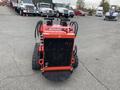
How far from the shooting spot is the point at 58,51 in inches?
146

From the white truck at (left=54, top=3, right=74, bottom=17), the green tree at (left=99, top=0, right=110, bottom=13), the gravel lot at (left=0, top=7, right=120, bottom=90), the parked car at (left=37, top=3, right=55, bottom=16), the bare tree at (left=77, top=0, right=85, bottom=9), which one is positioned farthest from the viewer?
the green tree at (left=99, top=0, right=110, bottom=13)

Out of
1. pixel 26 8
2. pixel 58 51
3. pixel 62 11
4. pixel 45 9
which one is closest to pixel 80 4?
pixel 62 11

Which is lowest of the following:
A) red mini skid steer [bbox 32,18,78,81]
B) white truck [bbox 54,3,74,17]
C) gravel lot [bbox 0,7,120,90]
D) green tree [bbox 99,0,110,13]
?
gravel lot [bbox 0,7,120,90]

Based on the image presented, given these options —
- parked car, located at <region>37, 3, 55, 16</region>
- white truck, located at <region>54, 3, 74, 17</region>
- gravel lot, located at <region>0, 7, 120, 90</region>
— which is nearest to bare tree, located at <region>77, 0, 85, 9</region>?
white truck, located at <region>54, 3, 74, 17</region>

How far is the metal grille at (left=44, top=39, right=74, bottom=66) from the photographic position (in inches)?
142

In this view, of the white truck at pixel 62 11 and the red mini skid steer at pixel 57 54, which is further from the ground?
the white truck at pixel 62 11

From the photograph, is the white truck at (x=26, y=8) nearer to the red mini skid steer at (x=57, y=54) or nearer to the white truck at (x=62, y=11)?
the white truck at (x=62, y=11)

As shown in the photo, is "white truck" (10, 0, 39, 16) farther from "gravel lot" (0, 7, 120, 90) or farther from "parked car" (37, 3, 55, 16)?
"gravel lot" (0, 7, 120, 90)

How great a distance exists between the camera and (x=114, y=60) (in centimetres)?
533

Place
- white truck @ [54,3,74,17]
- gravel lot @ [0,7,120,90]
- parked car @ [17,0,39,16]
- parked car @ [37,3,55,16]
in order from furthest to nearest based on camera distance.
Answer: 1. white truck @ [54,3,74,17]
2. parked car @ [37,3,55,16]
3. parked car @ [17,0,39,16]
4. gravel lot @ [0,7,120,90]

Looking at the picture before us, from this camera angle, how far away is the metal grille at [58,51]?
362cm

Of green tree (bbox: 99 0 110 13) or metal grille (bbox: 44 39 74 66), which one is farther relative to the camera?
green tree (bbox: 99 0 110 13)

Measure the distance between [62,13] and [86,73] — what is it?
57.3 feet

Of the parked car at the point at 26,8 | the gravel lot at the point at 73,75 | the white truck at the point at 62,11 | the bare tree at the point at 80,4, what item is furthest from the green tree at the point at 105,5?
the gravel lot at the point at 73,75
